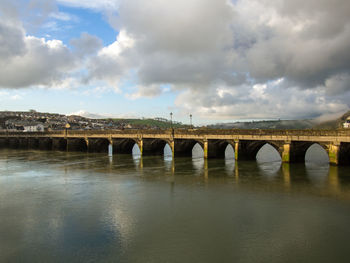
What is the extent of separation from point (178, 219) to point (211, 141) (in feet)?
100

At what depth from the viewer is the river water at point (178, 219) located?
504 inches

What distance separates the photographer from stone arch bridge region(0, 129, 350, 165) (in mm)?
35000

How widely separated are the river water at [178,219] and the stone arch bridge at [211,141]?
5.11m

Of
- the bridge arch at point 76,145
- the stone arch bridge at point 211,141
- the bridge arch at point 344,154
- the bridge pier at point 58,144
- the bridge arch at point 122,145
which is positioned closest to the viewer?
the bridge arch at point 344,154

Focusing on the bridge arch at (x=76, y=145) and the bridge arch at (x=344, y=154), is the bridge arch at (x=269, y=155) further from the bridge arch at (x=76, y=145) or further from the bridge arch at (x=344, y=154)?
the bridge arch at (x=76, y=145)

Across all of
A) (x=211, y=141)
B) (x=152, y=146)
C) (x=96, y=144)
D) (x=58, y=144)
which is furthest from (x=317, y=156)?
(x=58, y=144)

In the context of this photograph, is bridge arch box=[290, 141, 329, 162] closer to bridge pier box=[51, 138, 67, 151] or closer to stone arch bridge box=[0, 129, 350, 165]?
stone arch bridge box=[0, 129, 350, 165]

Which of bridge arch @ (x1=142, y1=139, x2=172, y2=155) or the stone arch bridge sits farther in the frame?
bridge arch @ (x1=142, y1=139, x2=172, y2=155)

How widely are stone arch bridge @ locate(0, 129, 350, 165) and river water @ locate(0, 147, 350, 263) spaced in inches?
201

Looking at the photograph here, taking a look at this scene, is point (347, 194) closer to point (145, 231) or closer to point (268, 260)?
point (268, 260)

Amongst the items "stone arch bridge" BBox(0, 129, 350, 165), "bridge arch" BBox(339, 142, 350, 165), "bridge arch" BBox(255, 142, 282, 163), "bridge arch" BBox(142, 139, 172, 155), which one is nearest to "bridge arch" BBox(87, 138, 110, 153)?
"stone arch bridge" BBox(0, 129, 350, 165)

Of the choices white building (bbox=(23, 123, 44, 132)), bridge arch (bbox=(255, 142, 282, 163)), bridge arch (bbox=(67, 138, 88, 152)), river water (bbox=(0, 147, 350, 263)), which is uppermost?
white building (bbox=(23, 123, 44, 132))

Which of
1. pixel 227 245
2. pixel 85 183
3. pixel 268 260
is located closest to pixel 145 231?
pixel 227 245

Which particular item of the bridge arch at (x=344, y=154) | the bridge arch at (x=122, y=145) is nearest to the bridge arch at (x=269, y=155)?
the bridge arch at (x=344, y=154)
